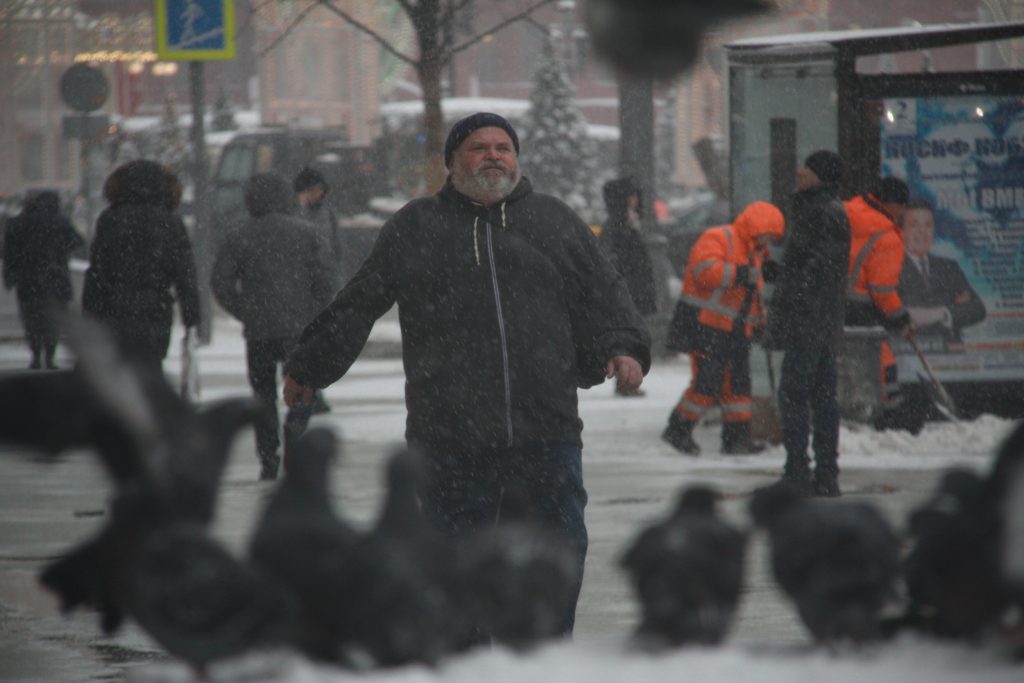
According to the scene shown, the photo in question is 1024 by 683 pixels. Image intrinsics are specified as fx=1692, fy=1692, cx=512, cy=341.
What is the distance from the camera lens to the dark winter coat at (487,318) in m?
4.53

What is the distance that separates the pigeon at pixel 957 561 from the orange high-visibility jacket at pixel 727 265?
312 inches

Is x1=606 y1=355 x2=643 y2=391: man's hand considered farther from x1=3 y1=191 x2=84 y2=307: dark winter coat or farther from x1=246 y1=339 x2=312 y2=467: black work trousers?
x1=3 y1=191 x2=84 y2=307: dark winter coat

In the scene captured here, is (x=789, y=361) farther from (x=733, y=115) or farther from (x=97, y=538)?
(x=97, y=538)

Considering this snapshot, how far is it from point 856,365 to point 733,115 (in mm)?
1830

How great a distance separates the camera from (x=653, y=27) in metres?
1.64

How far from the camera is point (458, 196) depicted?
4605 mm

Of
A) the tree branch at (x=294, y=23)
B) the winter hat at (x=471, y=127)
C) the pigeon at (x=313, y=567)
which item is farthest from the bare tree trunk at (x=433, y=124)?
the pigeon at (x=313, y=567)

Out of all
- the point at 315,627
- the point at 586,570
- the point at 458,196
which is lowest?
the point at 586,570

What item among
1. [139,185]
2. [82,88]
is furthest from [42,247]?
[139,185]

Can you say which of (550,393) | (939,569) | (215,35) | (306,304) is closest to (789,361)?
(306,304)

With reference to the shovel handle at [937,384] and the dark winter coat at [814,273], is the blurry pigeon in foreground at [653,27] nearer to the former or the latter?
the dark winter coat at [814,273]

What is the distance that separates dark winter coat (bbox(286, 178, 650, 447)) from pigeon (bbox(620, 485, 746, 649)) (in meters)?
2.38

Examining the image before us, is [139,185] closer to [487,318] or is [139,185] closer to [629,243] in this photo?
[487,318]

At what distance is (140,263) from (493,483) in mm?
4079
